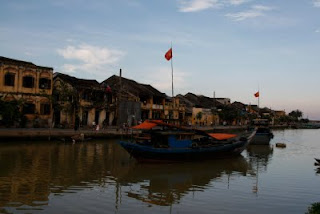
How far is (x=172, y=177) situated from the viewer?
62.4 feet

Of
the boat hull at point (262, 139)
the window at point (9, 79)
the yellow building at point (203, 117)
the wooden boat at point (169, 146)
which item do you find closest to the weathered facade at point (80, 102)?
the window at point (9, 79)

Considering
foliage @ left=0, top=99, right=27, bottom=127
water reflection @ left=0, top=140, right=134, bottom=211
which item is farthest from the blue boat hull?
foliage @ left=0, top=99, right=27, bottom=127

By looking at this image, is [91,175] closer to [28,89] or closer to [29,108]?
[29,108]

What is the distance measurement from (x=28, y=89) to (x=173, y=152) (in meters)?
23.5

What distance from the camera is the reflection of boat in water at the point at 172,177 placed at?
14.6 m

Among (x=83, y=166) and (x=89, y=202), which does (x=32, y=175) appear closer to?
(x=83, y=166)

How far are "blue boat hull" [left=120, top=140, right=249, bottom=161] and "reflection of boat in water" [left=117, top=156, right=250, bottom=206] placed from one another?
43 centimetres

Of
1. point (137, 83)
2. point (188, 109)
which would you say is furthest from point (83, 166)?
point (188, 109)

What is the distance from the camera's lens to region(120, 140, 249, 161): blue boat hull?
2227cm

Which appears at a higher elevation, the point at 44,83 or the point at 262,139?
the point at 44,83

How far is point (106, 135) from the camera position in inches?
1580

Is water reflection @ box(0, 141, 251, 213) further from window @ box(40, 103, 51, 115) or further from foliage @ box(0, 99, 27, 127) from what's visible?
window @ box(40, 103, 51, 115)

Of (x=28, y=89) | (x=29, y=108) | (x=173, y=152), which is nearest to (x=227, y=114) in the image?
(x=29, y=108)

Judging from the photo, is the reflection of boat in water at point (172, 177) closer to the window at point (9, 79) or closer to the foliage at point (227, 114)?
the window at point (9, 79)
